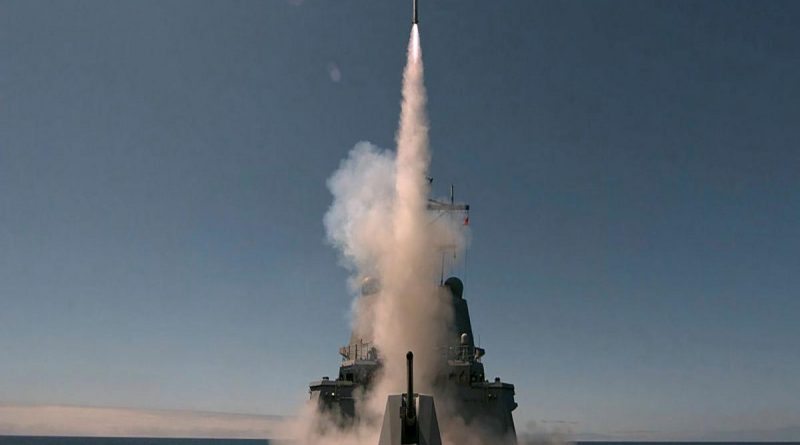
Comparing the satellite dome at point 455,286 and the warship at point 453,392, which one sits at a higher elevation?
the satellite dome at point 455,286

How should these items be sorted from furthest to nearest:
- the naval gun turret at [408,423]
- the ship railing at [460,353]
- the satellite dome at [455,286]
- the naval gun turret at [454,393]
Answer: the satellite dome at [455,286]
the ship railing at [460,353]
the naval gun turret at [454,393]
the naval gun turret at [408,423]

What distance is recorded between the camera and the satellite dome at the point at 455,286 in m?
32.4

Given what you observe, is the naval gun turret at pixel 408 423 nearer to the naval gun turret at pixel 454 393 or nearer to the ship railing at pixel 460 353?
the naval gun turret at pixel 454 393

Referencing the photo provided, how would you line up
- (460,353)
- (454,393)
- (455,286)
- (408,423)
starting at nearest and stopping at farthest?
(408,423) < (454,393) < (460,353) < (455,286)

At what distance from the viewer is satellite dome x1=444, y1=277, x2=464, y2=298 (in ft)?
106

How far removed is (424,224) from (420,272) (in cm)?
223

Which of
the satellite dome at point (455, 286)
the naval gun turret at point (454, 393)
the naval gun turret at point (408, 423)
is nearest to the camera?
the naval gun turret at point (408, 423)

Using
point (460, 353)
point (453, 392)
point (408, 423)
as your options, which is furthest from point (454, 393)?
point (408, 423)

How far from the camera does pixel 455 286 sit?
32.6 meters

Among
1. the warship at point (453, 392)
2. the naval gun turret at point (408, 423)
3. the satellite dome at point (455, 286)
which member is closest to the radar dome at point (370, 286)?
the satellite dome at point (455, 286)

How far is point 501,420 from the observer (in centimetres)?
2528

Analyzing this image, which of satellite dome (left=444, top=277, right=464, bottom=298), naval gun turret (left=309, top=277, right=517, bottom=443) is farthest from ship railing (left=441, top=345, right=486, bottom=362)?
satellite dome (left=444, top=277, right=464, bottom=298)

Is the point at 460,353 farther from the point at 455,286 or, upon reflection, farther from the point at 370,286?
the point at 370,286

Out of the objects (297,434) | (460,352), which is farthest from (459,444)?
(297,434)
